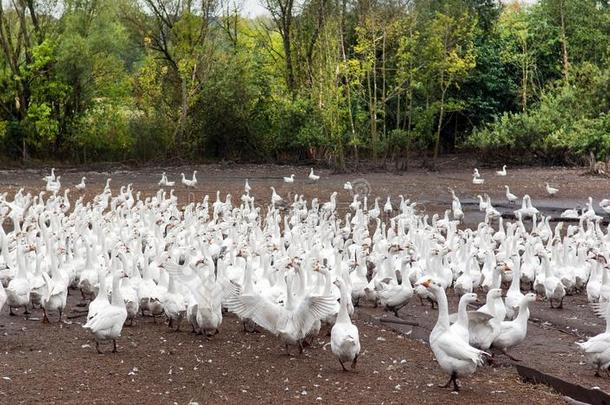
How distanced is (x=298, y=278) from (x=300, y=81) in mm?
33606

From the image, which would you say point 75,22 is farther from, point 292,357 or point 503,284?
point 292,357

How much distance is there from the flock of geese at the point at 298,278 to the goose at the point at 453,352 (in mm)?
15

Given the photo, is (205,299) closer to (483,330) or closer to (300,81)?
(483,330)

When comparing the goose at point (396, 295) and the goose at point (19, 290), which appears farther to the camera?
the goose at point (396, 295)

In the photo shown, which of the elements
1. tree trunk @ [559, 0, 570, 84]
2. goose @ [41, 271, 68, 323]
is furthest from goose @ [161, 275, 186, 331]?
tree trunk @ [559, 0, 570, 84]

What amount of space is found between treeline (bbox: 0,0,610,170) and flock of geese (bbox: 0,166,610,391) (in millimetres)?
19531

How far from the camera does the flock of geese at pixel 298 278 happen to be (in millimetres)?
11492

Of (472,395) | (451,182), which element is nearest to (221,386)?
(472,395)

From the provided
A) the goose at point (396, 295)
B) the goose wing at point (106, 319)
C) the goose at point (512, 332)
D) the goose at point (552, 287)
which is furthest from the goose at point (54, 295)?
the goose at point (552, 287)

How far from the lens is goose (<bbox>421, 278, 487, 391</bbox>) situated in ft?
33.2

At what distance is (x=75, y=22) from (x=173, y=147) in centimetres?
750

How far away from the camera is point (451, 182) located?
113 ft

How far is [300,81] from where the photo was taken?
4584 centimetres

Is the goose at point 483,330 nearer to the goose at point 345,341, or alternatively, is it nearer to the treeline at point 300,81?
the goose at point 345,341
